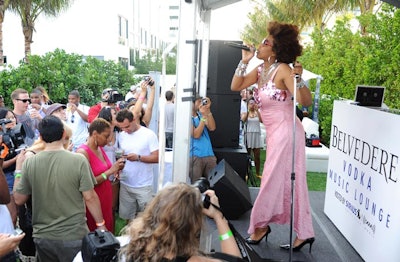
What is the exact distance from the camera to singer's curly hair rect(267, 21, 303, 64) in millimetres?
3219

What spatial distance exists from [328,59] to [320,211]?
350 inches

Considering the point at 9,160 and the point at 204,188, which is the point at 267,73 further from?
the point at 9,160

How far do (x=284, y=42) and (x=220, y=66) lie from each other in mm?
2992

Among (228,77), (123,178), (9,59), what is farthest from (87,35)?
(123,178)

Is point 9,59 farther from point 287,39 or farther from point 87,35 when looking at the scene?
point 287,39

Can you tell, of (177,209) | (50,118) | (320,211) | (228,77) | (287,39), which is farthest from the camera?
(228,77)

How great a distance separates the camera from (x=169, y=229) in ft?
5.36

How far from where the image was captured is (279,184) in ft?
10.9

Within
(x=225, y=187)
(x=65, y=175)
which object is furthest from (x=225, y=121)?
(x=65, y=175)

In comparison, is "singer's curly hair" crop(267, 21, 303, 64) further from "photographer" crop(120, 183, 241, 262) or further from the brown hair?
"photographer" crop(120, 183, 241, 262)

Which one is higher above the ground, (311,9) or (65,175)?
(311,9)

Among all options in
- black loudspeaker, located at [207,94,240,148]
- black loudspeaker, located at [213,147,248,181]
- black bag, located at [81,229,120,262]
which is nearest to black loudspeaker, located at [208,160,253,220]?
black bag, located at [81,229,120,262]

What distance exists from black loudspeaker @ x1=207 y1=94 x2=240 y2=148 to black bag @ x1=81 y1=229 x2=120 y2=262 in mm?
4275

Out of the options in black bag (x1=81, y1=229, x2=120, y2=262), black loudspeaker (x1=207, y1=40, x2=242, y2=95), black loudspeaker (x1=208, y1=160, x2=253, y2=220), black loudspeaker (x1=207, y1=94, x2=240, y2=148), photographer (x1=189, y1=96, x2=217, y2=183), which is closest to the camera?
black bag (x1=81, y1=229, x2=120, y2=262)
